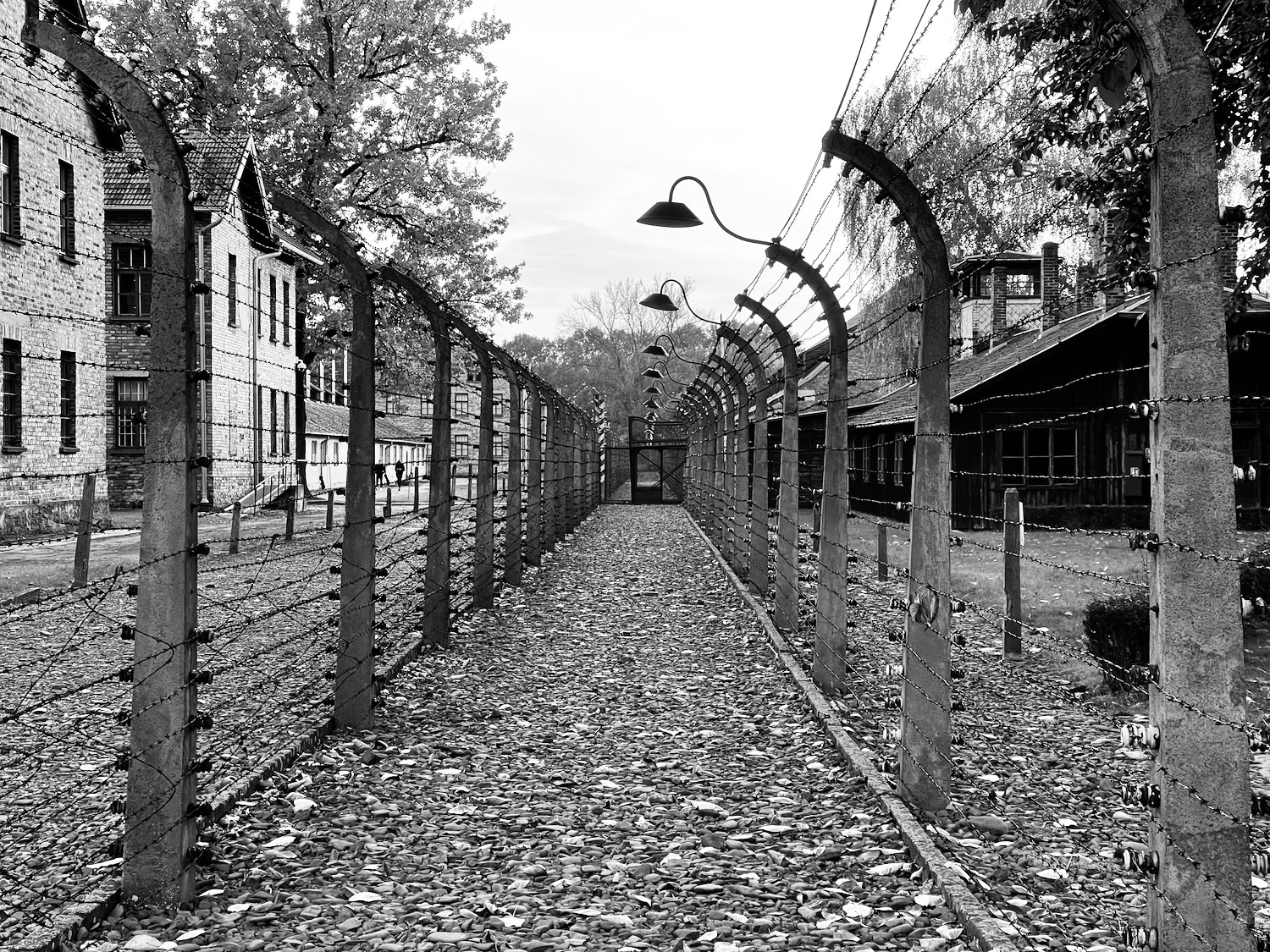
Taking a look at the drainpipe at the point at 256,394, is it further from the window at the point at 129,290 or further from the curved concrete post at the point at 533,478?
the curved concrete post at the point at 533,478

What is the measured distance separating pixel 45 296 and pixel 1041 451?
20590 mm

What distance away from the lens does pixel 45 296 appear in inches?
770

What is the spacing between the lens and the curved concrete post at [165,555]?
13.5ft

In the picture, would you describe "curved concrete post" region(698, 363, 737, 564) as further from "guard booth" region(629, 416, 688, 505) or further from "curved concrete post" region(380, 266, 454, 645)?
"guard booth" region(629, 416, 688, 505)

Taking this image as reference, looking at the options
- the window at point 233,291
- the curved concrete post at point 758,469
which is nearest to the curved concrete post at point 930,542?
the curved concrete post at point 758,469

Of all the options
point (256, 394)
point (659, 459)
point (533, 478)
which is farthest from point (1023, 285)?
point (256, 394)

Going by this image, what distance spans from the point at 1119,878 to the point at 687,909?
5.40 feet

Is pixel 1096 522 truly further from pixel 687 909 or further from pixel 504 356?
pixel 687 909

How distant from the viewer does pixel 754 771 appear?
Answer: 6086 mm

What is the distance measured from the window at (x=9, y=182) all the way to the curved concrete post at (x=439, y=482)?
42.5 ft

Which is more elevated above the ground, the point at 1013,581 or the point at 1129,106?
the point at 1129,106

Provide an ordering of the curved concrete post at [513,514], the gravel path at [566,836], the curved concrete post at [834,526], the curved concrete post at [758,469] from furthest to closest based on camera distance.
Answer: the curved concrete post at [513,514] < the curved concrete post at [758,469] < the curved concrete post at [834,526] < the gravel path at [566,836]

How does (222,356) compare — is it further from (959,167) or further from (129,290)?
(959,167)

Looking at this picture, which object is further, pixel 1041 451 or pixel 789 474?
pixel 1041 451
